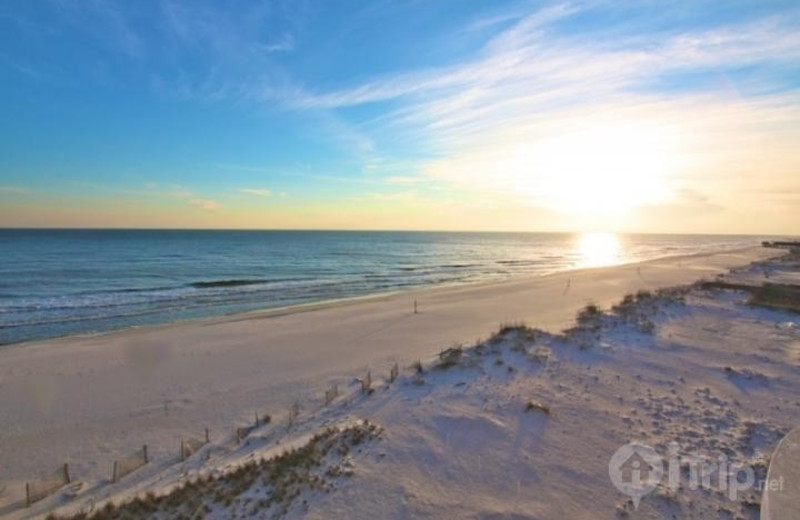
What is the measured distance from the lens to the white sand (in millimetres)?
10117

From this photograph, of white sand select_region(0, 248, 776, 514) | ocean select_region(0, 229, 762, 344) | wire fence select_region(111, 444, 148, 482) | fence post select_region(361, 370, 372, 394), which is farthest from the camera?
ocean select_region(0, 229, 762, 344)

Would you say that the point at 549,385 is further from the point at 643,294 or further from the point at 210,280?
the point at 210,280

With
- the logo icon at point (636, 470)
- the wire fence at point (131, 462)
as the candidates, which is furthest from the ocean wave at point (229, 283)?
the logo icon at point (636, 470)

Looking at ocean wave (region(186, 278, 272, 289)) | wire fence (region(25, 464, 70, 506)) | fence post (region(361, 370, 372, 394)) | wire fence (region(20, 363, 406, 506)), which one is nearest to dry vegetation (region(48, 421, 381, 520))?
wire fence (region(25, 464, 70, 506))

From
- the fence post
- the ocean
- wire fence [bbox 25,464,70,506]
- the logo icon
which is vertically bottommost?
the ocean

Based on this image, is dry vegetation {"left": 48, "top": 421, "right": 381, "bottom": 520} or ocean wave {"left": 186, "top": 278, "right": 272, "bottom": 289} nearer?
dry vegetation {"left": 48, "top": 421, "right": 381, "bottom": 520}

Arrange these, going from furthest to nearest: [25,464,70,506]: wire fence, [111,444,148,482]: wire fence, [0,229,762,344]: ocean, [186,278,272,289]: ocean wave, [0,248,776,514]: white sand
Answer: [186,278,272,289]: ocean wave → [0,229,762,344]: ocean → [0,248,776,514]: white sand → [111,444,148,482]: wire fence → [25,464,70,506]: wire fence

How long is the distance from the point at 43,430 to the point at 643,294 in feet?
83.1

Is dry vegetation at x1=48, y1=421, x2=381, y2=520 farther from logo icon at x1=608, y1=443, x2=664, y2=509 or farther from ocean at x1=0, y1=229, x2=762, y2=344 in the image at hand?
→ ocean at x1=0, y1=229, x2=762, y2=344

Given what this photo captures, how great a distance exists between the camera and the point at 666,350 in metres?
14.2

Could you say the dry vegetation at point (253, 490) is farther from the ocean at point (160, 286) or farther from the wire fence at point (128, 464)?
the ocean at point (160, 286)

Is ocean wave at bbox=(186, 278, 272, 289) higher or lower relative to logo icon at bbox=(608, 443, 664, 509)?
lower

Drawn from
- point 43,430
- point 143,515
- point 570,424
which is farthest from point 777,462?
point 43,430

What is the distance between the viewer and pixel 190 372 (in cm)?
1505
